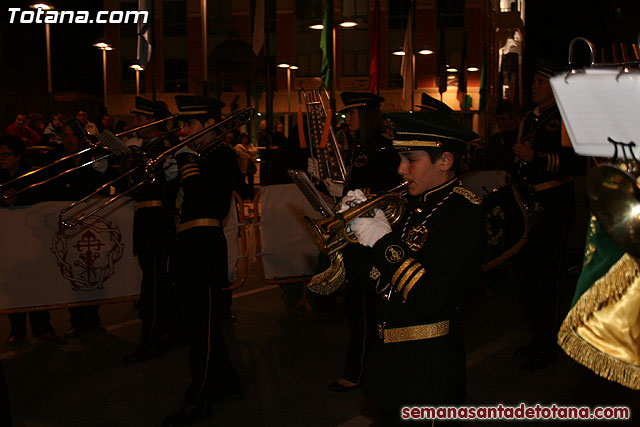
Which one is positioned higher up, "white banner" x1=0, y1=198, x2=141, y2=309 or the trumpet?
the trumpet

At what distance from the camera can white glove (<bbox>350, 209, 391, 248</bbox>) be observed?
2.65m

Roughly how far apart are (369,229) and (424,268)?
253 millimetres

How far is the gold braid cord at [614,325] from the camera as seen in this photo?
74.9 inches

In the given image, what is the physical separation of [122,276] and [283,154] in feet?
8.64

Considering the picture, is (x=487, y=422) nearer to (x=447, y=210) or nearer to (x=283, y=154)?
(x=447, y=210)

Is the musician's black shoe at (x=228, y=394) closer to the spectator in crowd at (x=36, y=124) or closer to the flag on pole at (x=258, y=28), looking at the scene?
the flag on pole at (x=258, y=28)

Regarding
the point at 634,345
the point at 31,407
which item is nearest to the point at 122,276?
the point at 31,407

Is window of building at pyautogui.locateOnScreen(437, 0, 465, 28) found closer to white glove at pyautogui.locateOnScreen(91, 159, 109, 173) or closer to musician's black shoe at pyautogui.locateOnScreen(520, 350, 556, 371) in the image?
white glove at pyautogui.locateOnScreen(91, 159, 109, 173)

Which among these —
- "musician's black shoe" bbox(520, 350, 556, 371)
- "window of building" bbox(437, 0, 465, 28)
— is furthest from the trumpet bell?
"window of building" bbox(437, 0, 465, 28)

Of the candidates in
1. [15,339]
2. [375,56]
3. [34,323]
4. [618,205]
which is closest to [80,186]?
[34,323]

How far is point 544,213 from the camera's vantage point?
5.68 metres

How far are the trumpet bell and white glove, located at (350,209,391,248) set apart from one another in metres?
0.98

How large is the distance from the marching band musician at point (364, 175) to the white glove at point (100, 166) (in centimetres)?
273

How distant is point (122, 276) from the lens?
6.92 metres
